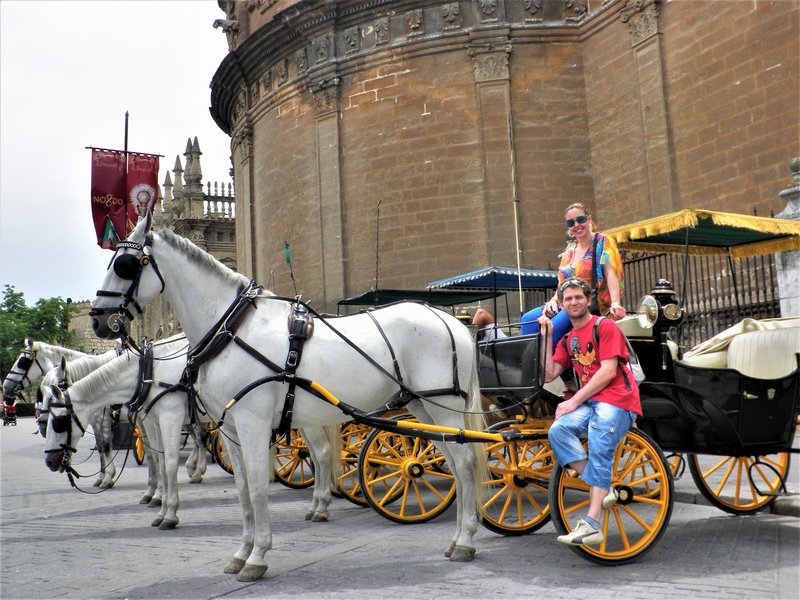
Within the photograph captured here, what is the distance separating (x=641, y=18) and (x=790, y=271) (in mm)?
8819

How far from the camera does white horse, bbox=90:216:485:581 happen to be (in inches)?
208

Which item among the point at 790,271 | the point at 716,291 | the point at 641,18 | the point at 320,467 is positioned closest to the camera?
the point at 320,467

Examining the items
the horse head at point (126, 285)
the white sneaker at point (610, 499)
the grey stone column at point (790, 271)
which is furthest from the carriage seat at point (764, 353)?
the grey stone column at point (790, 271)

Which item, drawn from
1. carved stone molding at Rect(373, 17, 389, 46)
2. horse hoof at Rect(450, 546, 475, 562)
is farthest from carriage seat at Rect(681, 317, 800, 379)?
carved stone molding at Rect(373, 17, 389, 46)

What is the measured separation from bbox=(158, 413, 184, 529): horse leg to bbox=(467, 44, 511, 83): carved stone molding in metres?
13.6

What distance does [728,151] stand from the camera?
48.9ft

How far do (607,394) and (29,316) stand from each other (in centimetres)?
6727

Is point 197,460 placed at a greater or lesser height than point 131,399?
lesser

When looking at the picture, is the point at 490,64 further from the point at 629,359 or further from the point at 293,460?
the point at 629,359

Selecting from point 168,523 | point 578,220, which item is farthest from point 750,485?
point 168,523

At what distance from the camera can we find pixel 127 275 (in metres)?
5.48

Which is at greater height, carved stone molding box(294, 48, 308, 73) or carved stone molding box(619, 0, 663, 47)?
carved stone molding box(294, 48, 308, 73)

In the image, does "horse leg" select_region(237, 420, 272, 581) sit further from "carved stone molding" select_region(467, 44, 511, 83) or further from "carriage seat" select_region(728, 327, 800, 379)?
"carved stone molding" select_region(467, 44, 511, 83)

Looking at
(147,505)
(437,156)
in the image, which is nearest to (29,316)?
(437,156)
